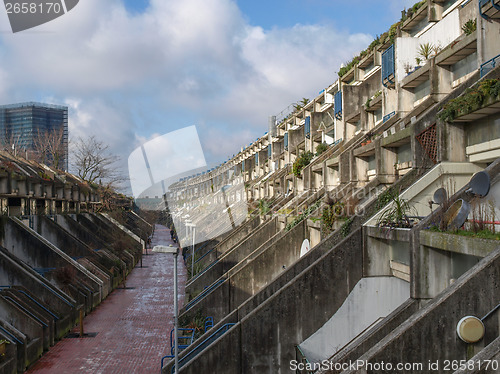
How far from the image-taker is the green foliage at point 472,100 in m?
10.5

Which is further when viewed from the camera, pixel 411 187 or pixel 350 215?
pixel 350 215

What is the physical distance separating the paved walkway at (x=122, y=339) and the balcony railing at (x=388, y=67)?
15057 millimetres

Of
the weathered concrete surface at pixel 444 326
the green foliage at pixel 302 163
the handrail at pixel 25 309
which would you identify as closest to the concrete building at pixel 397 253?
the weathered concrete surface at pixel 444 326

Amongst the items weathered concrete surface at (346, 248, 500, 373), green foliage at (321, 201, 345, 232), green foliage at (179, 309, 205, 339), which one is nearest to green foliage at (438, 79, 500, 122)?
green foliage at (321, 201, 345, 232)

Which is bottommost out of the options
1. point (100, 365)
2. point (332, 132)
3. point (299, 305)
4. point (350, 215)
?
point (100, 365)

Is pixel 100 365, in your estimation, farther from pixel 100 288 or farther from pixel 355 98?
pixel 355 98

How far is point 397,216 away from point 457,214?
2700 millimetres

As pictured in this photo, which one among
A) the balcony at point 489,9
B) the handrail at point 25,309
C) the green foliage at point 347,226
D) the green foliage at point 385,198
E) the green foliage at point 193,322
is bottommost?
the green foliage at point 193,322

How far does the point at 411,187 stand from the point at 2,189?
18208 mm

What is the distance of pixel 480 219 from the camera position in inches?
322

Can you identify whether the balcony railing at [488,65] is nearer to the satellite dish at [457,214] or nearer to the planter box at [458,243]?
the satellite dish at [457,214]

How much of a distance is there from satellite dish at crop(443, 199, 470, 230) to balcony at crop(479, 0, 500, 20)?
7.12 metres

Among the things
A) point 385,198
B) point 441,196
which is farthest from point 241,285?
point 441,196

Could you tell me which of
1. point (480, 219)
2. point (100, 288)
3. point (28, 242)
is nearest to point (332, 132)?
point (100, 288)
